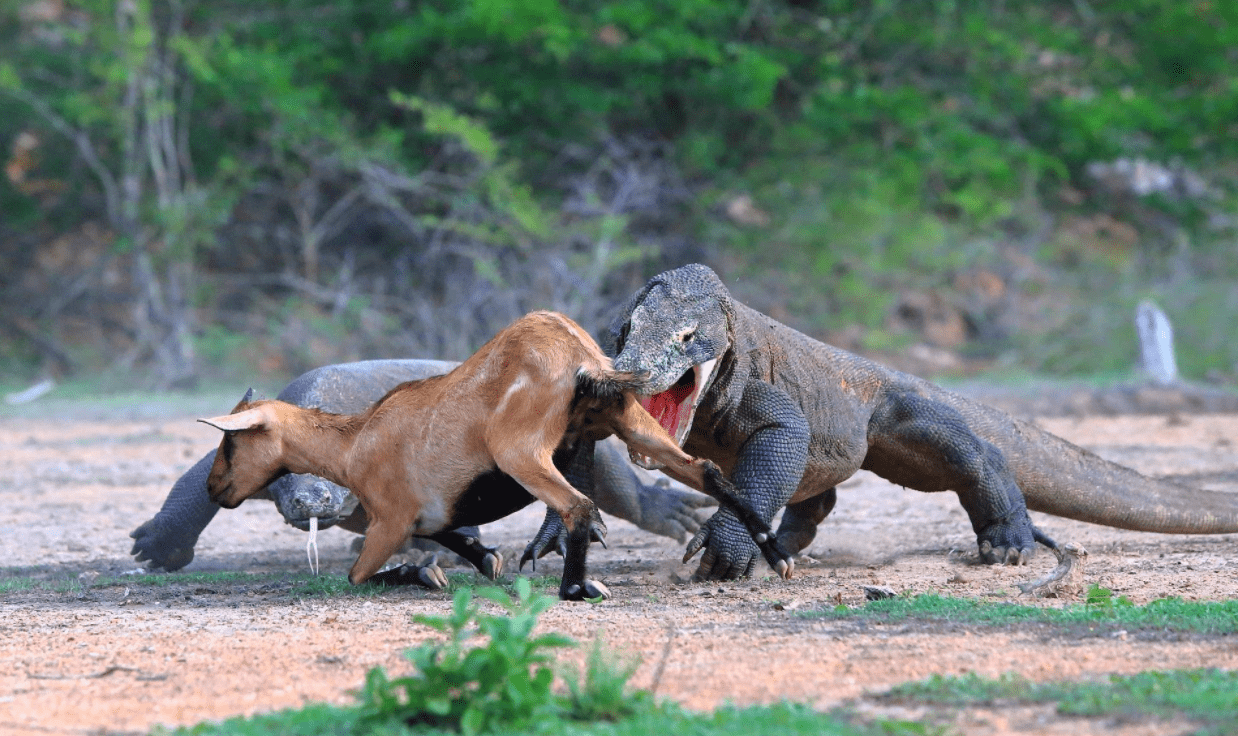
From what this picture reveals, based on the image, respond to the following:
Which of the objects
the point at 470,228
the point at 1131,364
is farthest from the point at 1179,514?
the point at 1131,364

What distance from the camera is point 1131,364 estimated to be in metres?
19.6

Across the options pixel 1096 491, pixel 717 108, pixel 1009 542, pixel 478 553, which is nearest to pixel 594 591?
pixel 478 553

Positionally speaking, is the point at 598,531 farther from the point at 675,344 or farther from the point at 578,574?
the point at 675,344

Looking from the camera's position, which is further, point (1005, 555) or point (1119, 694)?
point (1005, 555)

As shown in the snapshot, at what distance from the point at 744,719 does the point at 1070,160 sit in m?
18.8

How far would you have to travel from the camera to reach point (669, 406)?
5977 millimetres


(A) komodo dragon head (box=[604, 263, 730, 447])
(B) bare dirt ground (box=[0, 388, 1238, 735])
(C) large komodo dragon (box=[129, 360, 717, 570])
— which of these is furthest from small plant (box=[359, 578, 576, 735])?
(C) large komodo dragon (box=[129, 360, 717, 570])

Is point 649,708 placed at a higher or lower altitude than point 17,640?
higher

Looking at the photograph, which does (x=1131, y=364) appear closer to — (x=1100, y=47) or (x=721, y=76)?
(x=1100, y=47)

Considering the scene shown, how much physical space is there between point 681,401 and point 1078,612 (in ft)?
6.24

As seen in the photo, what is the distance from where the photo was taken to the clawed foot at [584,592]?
17.5 ft

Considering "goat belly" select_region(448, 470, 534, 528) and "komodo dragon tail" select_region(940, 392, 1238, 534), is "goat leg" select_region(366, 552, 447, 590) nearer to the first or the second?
"goat belly" select_region(448, 470, 534, 528)

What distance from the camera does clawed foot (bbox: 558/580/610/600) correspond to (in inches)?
210

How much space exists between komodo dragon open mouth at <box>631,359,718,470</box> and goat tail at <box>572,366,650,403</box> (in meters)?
0.60
